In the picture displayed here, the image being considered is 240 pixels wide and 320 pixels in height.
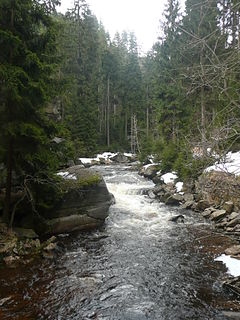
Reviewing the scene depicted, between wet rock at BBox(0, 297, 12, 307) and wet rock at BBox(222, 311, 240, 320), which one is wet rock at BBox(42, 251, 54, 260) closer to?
wet rock at BBox(0, 297, 12, 307)

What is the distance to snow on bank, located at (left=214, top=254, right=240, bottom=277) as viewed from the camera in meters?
7.61

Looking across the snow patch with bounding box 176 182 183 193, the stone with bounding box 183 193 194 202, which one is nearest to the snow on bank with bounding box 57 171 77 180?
the stone with bounding box 183 193 194 202

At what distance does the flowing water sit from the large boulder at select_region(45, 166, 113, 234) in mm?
508

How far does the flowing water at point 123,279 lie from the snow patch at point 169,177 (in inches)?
303

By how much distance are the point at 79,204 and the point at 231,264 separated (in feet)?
20.2

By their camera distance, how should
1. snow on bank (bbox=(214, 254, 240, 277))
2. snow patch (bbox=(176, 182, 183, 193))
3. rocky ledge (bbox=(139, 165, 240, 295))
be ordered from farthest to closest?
snow patch (bbox=(176, 182, 183, 193)), rocky ledge (bbox=(139, 165, 240, 295)), snow on bank (bbox=(214, 254, 240, 277))

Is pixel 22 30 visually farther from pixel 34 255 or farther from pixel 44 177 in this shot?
pixel 34 255

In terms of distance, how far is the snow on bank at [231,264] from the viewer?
7609 millimetres

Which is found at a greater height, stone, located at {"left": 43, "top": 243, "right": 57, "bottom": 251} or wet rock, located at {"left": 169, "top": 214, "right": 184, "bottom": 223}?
stone, located at {"left": 43, "top": 243, "right": 57, "bottom": 251}

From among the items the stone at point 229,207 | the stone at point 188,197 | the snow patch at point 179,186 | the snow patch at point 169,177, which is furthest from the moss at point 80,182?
the snow patch at point 169,177

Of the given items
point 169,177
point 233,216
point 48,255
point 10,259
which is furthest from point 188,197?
point 10,259

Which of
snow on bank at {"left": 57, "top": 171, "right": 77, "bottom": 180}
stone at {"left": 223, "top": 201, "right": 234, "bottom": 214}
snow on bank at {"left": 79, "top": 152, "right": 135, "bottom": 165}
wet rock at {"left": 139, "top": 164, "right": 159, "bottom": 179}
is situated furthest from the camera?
snow on bank at {"left": 79, "top": 152, "right": 135, "bottom": 165}

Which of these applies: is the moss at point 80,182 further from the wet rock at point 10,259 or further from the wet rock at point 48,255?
the wet rock at point 10,259

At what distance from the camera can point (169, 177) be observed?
20.0 metres
